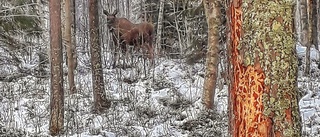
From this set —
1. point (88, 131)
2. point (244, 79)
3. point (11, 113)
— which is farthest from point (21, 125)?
point (244, 79)

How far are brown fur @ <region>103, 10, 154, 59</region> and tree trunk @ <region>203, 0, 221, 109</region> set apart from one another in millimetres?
7109

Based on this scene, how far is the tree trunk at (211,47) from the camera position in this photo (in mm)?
8820

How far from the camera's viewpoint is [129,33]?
16.9 m

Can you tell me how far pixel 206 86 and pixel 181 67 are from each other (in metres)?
5.39

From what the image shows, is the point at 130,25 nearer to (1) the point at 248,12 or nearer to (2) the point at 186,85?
(2) the point at 186,85

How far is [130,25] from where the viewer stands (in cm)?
1709

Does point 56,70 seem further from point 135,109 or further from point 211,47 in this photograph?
point 211,47

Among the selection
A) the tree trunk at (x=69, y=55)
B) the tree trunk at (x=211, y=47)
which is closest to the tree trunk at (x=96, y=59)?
the tree trunk at (x=69, y=55)

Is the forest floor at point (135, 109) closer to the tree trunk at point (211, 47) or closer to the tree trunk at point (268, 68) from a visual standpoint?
the tree trunk at point (211, 47)

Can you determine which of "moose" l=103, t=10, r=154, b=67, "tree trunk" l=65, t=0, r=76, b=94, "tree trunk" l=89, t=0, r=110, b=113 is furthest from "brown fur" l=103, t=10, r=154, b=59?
"tree trunk" l=89, t=0, r=110, b=113

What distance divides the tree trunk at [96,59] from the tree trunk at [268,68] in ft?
22.3

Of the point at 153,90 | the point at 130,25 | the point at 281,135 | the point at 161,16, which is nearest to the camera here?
the point at 281,135

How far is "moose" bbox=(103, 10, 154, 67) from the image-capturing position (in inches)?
646

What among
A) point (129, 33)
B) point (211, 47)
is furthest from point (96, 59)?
point (129, 33)
